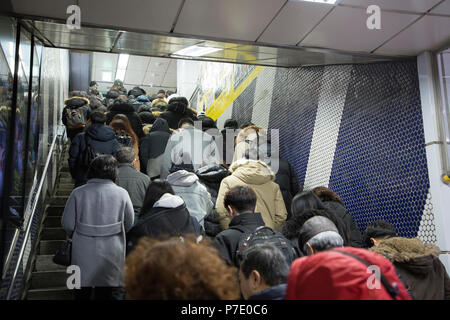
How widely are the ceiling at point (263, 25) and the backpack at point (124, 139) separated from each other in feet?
4.26

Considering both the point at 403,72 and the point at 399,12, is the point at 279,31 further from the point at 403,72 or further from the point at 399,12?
the point at 403,72

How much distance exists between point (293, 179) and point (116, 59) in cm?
1333

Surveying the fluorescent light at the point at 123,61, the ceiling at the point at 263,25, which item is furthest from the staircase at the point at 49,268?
the fluorescent light at the point at 123,61

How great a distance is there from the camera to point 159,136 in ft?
19.7

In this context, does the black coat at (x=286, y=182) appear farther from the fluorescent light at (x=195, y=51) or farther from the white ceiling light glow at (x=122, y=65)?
the white ceiling light glow at (x=122, y=65)

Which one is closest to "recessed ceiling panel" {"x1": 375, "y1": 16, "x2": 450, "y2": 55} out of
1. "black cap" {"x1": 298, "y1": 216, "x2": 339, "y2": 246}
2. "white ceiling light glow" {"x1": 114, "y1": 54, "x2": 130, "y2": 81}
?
"black cap" {"x1": 298, "y1": 216, "x2": 339, "y2": 246}

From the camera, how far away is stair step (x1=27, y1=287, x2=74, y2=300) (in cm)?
400

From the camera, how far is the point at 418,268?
282 centimetres

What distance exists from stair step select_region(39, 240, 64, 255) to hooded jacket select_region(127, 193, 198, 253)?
73.4 inches

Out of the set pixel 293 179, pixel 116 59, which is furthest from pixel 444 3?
pixel 116 59

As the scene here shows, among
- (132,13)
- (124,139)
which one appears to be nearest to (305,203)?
(132,13)

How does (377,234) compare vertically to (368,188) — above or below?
below

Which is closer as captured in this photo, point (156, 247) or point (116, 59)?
point (156, 247)

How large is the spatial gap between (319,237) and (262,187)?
2.09 metres
